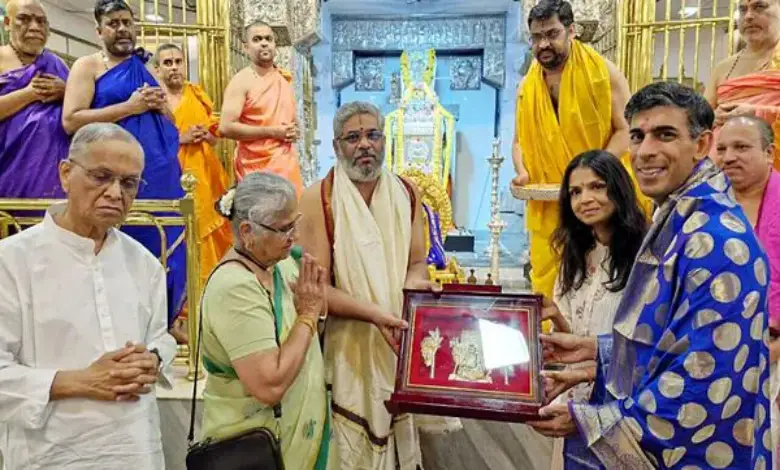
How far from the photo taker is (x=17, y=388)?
1279mm

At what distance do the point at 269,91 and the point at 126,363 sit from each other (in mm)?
2851

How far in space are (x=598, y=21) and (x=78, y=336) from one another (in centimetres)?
454

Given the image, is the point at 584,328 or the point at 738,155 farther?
Result: the point at 738,155

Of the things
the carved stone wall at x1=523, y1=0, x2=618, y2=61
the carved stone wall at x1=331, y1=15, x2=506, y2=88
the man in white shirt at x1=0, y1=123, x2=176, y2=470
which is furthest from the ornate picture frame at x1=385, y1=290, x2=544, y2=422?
the carved stone wall at x1=331, y1=15, x2=506, y2=88

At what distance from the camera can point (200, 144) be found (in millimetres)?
3961

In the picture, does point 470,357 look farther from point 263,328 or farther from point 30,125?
point 30,125

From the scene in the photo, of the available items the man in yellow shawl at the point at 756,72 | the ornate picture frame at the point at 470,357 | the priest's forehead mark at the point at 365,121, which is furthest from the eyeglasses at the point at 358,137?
the man in yellow shawl at the point at 756,72

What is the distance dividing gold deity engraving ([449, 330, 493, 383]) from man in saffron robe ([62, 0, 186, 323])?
1.70 metres

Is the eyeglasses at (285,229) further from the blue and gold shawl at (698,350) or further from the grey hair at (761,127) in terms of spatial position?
the grey hair at (761,127)

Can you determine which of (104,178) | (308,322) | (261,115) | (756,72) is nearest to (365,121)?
(308,322)

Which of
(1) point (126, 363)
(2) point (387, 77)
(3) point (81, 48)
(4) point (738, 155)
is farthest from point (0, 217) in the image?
(3) point (81, 48)

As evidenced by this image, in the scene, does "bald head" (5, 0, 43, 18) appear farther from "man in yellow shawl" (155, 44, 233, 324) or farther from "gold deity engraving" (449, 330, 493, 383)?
"gold deity engraving" (449, 330, 493, 383)

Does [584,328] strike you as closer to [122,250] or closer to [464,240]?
[122,250]

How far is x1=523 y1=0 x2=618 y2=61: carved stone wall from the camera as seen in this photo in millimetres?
4562
